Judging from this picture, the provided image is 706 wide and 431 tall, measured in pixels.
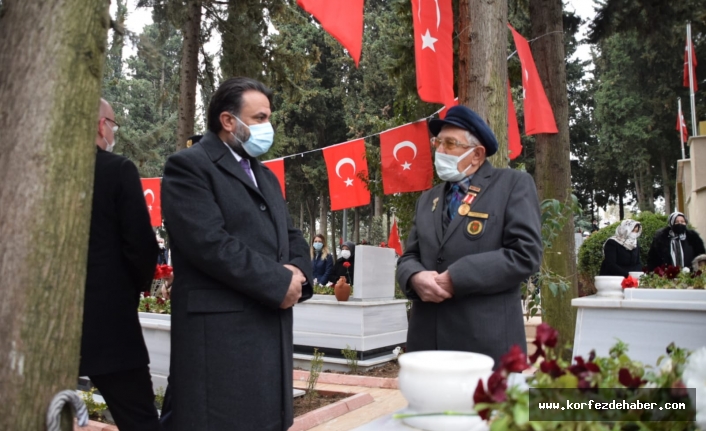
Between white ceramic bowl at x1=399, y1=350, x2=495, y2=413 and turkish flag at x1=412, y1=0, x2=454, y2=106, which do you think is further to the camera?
turkish flag at x1=412, y1=0, x2=454, y2=106

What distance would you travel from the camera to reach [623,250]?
25.8ft

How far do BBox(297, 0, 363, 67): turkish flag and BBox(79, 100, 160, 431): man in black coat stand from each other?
217cm

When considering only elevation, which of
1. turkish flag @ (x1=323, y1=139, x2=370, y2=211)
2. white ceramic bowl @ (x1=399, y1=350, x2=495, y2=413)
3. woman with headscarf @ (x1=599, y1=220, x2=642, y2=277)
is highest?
turkish flag @ (x1=323, y1=139, x2=370, y2=211)

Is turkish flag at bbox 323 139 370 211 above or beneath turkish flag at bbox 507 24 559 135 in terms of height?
beneath

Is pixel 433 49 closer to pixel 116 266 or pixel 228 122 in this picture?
pixel 228 122

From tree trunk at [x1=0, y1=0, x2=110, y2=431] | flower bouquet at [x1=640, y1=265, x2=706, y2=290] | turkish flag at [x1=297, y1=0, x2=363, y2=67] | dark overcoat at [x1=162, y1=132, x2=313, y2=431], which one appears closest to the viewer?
tree trunk at [x1=0, y1=0, x2=110, y2=431]

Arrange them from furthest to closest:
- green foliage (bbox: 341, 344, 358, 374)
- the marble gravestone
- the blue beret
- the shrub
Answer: the shrub
the marble gravestone
green foliage (bbox: 341, 344, 358, 374)
the blue beret

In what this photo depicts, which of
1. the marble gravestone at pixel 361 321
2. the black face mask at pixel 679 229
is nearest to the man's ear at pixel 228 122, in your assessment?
the marble gravestone at pixel 361 321

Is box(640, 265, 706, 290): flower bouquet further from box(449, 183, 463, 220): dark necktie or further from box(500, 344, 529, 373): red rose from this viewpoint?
box(500, 344, 529, 373): red rose

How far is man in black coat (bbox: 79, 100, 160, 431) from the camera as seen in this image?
2643 mm

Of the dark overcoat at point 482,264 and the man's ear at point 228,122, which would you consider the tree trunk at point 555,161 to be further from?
the man's ear at point 228,122

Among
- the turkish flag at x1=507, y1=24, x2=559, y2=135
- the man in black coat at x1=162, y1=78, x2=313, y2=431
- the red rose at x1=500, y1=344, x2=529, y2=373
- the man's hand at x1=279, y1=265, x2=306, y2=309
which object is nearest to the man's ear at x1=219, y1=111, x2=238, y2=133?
the man in black coat at x1=162, y1=78, x2=313, y2=431

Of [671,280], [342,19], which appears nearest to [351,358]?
[671,280]

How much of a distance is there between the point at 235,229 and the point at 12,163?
859 millimetres
